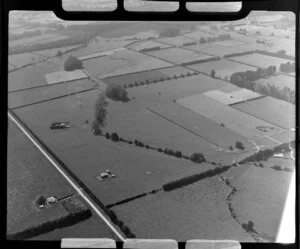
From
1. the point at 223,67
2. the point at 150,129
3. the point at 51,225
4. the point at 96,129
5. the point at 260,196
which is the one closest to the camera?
the point at 51,225

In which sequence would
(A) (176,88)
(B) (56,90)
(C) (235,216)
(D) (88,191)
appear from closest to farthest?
(C) (235,216) < (D) (88,191) < (B) (56,90) < (A) (176,88)

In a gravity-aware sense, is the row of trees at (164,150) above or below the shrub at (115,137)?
below

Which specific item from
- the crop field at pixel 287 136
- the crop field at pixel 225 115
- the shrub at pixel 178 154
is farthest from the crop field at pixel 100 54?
the crop field at pixel 287 136

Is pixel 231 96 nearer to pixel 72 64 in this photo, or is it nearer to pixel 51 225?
pixel 72 64

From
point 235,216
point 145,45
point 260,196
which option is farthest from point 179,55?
point 235,216

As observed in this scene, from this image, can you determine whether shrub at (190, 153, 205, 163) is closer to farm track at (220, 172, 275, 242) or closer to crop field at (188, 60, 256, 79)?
farm track at (220, 172, 275, 242)

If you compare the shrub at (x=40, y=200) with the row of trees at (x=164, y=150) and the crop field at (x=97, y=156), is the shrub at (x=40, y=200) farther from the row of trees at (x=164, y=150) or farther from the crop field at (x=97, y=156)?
the row of trees at (x=164, y=150)

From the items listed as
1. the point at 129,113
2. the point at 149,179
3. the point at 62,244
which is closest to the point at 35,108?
the point at 129,113
